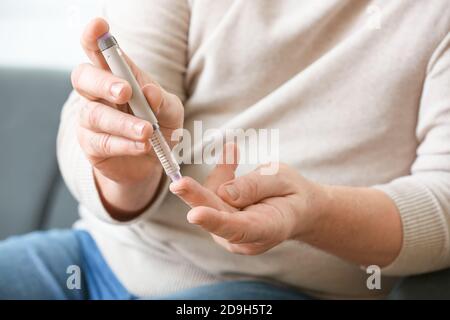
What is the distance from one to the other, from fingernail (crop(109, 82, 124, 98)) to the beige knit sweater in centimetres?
21

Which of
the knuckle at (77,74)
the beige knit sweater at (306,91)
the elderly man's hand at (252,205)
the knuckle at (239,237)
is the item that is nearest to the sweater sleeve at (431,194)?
the beige knit sweater at (306,91)

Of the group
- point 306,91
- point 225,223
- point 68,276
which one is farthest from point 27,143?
point 225,223

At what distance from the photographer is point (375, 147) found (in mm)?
651

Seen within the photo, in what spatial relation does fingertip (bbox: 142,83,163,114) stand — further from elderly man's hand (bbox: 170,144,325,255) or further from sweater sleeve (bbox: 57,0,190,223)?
sweater sleeve (bbox: 57,0,190,223)

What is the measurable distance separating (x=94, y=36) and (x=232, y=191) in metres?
0.16

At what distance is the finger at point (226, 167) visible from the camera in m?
0.51

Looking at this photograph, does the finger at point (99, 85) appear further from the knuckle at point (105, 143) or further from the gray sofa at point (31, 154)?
the gray sofa at point (31, 154)

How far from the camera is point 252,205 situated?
0.49m

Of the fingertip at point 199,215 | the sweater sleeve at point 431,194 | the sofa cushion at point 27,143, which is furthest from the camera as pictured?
the sofa cushion at point 27,143

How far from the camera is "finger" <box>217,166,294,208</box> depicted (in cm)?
48

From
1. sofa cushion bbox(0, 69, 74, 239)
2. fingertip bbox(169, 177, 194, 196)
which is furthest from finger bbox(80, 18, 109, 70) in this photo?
sofa cushion bbox(0, 69, 74, 239)

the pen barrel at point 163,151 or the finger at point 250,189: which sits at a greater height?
the pen barrel at point 163,151
